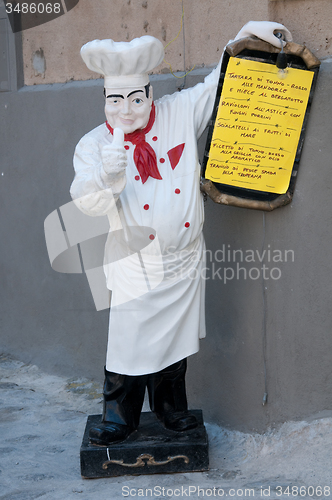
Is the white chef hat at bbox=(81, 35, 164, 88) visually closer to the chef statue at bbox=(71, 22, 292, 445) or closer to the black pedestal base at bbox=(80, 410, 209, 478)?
the chef statue at bbox=(71, 22, 292, 445)

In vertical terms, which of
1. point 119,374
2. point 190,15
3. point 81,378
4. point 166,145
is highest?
point 190,15

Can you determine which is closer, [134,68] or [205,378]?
[134,68]

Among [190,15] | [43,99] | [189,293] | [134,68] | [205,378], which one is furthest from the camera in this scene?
[43,99]

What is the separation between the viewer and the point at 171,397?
9.89 feet

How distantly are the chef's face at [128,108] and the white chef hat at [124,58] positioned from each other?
3cm

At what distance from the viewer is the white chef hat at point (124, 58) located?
2596 millimetres

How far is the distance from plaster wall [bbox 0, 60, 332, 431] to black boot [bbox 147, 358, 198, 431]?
1.20 ft

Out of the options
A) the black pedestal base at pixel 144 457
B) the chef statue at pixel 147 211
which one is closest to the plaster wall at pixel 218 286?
the chef statue at pixel 147 211

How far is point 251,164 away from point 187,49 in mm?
809

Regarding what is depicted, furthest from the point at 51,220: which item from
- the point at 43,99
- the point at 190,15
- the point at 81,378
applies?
the point at 190,15

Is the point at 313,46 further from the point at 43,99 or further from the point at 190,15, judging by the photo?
the point at 43,99

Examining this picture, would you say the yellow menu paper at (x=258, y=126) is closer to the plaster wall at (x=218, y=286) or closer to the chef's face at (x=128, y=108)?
the plaster wall at (x=218, y=286)

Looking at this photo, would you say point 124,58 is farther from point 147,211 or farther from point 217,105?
point 147,211

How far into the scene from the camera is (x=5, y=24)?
4.11 meters
